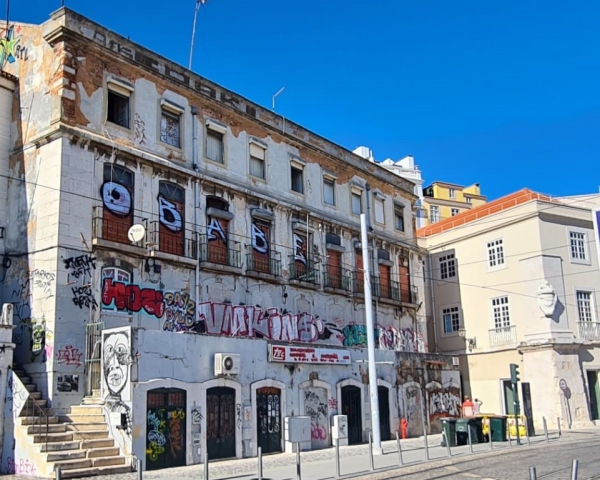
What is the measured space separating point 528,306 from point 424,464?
18752 mm

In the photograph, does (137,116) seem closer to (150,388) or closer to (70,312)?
(70,312)

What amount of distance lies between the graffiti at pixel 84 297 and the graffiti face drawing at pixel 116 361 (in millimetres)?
1756

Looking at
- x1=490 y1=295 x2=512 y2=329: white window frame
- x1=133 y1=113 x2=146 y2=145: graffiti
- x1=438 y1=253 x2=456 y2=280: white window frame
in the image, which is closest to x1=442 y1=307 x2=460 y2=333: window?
x1=438 y1=253 x2=456 y2=280: white window frame

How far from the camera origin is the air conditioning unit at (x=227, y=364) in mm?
22359

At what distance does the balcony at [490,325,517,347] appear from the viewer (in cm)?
3697

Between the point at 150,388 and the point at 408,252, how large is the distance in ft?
72.3

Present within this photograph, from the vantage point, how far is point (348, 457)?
22219mm

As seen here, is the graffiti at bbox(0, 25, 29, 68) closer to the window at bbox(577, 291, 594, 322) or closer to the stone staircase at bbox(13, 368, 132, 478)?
the stone staircase at bbox(13, 368, 132, 478)

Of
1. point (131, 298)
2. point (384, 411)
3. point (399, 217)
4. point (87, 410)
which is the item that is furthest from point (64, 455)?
point (399, 217)

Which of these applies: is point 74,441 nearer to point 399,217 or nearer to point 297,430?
point 297,430

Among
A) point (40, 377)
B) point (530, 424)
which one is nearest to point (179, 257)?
point (40, 377)

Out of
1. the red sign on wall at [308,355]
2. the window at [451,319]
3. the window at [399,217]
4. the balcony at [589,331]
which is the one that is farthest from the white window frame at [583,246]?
the red sign on wall at [308,355]

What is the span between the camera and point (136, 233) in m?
22.9

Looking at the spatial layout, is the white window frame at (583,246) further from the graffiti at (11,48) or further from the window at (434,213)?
the window at (434,213)
